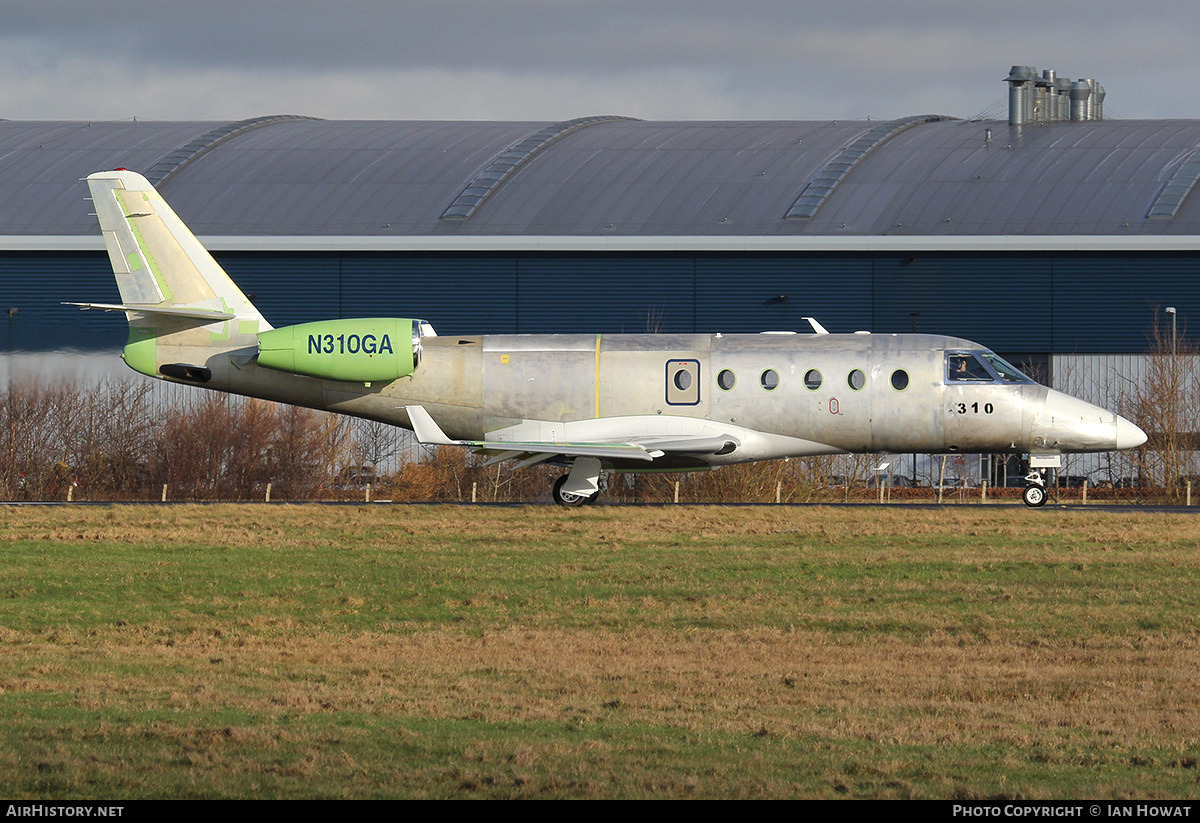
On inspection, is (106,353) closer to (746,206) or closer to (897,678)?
(746,206)

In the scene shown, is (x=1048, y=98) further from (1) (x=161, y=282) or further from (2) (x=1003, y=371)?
(1) (x=161, y=282)

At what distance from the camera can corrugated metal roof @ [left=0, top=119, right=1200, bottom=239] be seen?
53250 mm

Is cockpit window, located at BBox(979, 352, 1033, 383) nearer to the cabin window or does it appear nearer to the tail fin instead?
the cabin window

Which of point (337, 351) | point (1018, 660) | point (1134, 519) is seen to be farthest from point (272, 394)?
point (1018, 660)

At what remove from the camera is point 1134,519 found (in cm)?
3041

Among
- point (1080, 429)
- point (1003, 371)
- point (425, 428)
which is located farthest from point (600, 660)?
point (1080, 429)

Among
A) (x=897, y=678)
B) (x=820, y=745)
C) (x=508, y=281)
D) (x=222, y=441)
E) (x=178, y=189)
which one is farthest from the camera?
(x=178, y=189)

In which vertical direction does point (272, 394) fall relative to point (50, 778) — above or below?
above

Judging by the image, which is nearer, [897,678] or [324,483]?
[897,678]

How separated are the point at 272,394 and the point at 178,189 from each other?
91.0 feet

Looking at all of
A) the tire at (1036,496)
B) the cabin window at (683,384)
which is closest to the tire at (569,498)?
the cabin window at (683,384)

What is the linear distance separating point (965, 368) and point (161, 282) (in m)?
18.0

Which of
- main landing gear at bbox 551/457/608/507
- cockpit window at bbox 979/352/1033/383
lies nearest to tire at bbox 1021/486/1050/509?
cockpit window at bbox 979/352/1033/383

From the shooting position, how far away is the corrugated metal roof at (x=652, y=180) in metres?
53.2
